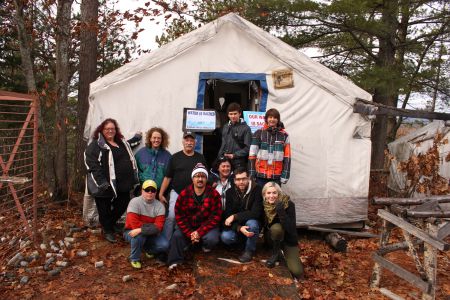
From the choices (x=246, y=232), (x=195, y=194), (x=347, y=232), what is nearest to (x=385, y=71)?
(x=347, y=232)

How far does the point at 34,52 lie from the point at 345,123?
25.3ft

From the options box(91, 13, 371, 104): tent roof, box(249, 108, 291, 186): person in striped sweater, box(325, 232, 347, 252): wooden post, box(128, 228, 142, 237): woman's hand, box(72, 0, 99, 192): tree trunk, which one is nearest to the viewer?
box(128, 228, 142, 237): woman's hand

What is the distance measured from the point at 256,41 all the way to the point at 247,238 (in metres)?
2.80

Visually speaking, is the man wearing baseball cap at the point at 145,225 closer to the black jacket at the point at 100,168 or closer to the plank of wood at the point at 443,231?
the black jacket at the point at 100,168

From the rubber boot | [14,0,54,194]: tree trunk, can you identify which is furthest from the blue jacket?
[14,0,54,194]: tree trunk

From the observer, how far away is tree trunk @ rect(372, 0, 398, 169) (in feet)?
25.1

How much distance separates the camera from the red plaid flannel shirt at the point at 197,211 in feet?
14.0

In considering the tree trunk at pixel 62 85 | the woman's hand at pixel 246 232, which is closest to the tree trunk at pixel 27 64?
the tree trunk at pixel 62 85

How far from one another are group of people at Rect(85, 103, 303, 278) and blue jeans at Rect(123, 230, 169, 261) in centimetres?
1

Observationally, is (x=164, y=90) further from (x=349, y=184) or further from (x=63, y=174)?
(x=349, y=184)

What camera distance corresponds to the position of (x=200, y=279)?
12.9 ft

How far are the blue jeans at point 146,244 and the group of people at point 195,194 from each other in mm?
11

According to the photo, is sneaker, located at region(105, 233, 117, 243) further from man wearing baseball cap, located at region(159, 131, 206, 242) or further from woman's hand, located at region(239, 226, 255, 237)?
woman's hand, located at region(239, 226, 255, 237)

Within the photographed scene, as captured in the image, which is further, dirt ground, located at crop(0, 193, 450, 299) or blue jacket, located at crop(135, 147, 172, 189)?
blue jacket, located at crop(135, 147, 172, 189)
